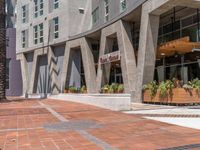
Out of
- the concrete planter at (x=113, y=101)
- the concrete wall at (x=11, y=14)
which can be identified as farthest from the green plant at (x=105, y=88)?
the concrete wall at (x=11, y=14)

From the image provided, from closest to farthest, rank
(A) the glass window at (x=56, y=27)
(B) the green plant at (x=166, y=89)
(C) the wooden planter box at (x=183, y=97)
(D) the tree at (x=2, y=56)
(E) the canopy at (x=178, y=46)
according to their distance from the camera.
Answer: (C) the wooden planter box at (x=183, y=97)
(B) the green plant at (x=166, y=89)
(E) the canopy at (x=178, y=46)
(D) the tree at (x=2, y=56)
(A) the glass window at (x=56, y=27)

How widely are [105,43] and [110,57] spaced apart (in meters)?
2.39

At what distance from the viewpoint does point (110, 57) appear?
28.0 metres

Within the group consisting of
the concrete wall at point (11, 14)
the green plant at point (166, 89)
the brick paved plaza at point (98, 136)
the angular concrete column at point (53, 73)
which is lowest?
the brick paved plaza at point (98, 136)

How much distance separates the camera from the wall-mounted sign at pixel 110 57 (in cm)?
2665

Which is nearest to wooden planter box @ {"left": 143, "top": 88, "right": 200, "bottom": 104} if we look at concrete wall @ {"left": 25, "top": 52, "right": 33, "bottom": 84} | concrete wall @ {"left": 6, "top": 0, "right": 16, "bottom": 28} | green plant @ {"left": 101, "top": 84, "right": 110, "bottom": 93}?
green plant @ {"left": 101, "top": 84, "right": 110, "bottom": 93}

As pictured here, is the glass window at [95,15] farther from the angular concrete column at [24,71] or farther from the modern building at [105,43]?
the angular concrete column at [24,71]

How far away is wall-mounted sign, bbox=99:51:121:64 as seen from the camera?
87.4 ft

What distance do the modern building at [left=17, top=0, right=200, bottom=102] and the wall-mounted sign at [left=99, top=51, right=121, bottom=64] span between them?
0.29 ft

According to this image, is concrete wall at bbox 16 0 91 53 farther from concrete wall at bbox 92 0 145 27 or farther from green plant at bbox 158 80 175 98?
green plant at bbox 158 80 175 98

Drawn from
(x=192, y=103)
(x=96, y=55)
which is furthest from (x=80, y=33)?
(x=192, y=103)

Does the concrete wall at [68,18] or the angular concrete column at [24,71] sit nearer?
the concrete wall at [68,18]

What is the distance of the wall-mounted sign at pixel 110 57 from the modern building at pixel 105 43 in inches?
3.5

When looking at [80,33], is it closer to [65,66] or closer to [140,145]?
[65,66]
